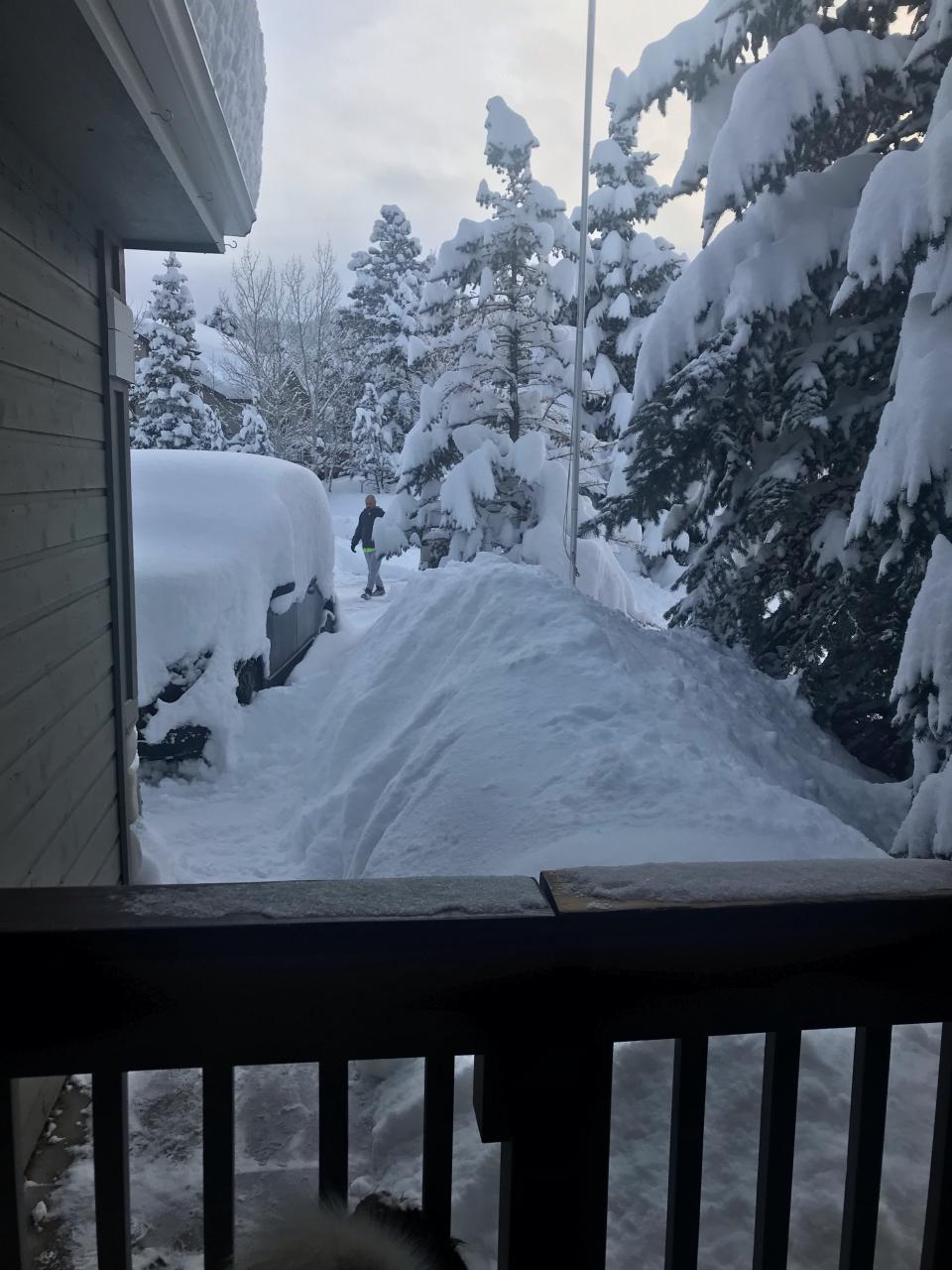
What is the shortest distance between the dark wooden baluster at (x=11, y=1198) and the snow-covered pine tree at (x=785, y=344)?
5.53 meters

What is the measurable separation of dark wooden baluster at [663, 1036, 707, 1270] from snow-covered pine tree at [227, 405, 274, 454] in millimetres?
32580

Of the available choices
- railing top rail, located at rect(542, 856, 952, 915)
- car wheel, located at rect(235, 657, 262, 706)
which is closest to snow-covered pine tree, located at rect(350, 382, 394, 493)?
car wheel, located at rect(235, 657, 262, 706)

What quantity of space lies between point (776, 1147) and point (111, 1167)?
39.3 inches

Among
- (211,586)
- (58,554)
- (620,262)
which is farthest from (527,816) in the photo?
(620,262)

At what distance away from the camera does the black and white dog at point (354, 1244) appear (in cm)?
101

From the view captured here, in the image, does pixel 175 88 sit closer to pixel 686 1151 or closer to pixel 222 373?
pixel 686 1151

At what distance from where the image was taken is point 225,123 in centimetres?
308

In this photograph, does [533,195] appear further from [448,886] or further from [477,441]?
[448,886]

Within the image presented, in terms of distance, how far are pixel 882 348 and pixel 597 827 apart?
4477 millimetres

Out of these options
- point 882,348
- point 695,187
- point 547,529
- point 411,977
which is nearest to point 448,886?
point 411,977

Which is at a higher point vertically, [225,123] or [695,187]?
[695,187]

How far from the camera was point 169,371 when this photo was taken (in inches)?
1158

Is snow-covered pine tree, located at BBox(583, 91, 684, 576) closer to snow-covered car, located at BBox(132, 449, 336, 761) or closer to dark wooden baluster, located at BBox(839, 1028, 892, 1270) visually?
snow-covered car, located at BBox(132, 449, 336, 761)

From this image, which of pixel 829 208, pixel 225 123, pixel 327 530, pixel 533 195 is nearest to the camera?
pixel 225 123
